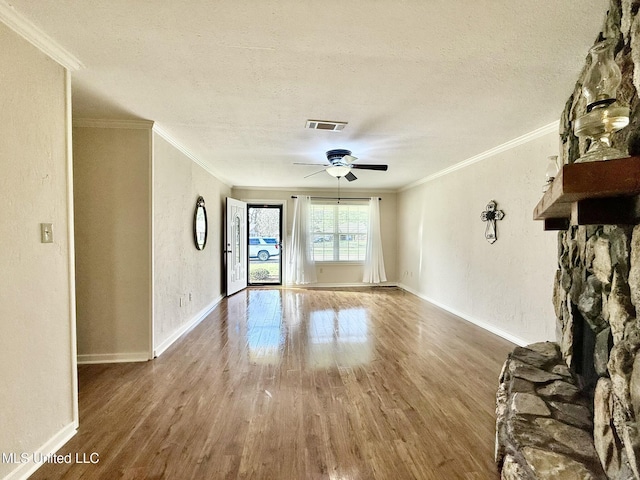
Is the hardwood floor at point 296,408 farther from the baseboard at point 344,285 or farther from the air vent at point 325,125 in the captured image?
the baseboard at point 344,285

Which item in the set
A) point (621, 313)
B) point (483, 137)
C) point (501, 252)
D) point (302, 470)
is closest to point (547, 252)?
point (501, 252)

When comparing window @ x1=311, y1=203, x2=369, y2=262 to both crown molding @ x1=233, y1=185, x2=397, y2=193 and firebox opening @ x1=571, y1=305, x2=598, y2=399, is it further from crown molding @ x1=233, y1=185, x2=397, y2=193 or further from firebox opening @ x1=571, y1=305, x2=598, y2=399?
firebox opening @ x1=571, y1=305, x2=598, y2=399

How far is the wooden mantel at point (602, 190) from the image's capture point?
3.09ft

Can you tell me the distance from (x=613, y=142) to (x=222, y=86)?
225 centimetres

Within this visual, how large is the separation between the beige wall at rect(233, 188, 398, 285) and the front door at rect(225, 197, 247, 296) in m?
0.54

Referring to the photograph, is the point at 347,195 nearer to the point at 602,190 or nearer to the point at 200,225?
the point at 200,225

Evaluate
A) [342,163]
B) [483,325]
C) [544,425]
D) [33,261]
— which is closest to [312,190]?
[342,163]

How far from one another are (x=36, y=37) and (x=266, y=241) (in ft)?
18.8

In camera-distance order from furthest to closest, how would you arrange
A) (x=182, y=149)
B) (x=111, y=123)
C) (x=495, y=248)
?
(x=495, y=248) → (x=182, y=149) → (x=111, y=123)

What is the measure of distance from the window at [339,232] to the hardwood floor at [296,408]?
3479 millimetres

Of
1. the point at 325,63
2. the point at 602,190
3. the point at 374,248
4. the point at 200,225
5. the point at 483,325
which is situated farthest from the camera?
the point at 374,248

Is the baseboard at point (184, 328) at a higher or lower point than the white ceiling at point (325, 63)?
lower

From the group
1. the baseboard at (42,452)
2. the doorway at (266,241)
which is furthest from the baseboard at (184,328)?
the doorway at (266,241)

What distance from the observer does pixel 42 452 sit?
167 centimetres
